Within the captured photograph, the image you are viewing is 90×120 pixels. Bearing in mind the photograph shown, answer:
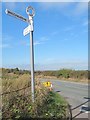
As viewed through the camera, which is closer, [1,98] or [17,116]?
[17,116]

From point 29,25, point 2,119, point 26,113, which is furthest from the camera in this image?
point 29,25

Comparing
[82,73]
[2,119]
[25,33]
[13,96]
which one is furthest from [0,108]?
[82,73]

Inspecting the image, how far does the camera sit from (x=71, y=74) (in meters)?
60.7

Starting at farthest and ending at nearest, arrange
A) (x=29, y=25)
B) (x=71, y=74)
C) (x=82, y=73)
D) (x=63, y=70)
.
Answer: (x=63, y=70) → (x=71, y=74) → (x=82, y=73) → (x=29, y=25)

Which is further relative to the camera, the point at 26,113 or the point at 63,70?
the point at 63,70

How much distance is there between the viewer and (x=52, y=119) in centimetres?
955

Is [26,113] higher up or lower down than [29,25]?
lower down

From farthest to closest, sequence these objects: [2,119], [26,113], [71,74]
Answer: [71,74]
[26,113]
[2,119]

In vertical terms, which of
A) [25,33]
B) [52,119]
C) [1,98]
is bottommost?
[52,119]

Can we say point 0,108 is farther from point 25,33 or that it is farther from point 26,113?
point 25,33

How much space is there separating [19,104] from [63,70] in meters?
56.0

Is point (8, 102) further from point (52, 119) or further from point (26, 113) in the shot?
point (52, 119)

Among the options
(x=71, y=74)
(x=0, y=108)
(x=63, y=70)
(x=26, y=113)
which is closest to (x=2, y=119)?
(x=0, y=108)

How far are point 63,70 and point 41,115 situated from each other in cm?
5618
